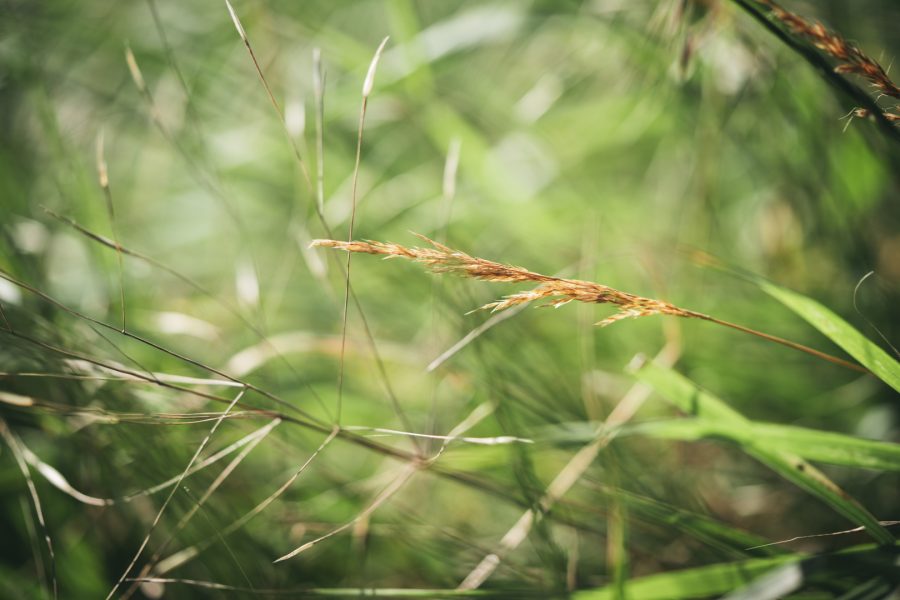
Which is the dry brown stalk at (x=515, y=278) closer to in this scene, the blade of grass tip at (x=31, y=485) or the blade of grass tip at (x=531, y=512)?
the blade of grass tip at (x=531, y=512)

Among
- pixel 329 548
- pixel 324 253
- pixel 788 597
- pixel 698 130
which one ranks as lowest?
pixel 329 548

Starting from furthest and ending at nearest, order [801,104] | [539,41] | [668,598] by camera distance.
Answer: [539,41] < [801,104] < [668,598]

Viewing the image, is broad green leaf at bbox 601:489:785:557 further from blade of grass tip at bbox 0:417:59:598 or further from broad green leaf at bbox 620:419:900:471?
blade of grass tip at bbox 0:417:59:598

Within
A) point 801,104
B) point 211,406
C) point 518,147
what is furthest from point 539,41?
point 211,406

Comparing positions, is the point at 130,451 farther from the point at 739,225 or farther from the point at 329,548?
the point at 739,225

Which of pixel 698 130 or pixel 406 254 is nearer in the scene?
pixel 406 254

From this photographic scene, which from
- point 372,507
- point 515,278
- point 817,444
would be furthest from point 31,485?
point 817,444

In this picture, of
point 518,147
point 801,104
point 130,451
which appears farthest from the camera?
point 518,147

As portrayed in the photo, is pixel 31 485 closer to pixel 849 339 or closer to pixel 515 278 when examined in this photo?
pixel 515 278
